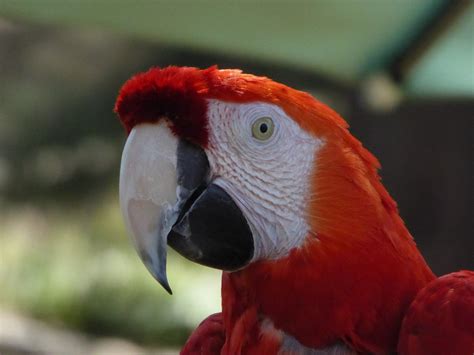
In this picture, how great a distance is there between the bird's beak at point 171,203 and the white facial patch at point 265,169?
0.10 ft

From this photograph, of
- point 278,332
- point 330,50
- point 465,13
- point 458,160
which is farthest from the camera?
point 458,160

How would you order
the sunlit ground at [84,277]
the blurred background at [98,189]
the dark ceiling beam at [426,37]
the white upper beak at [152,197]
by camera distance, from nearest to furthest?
1. the white upper beak at [152,197]
2. the dark ceiling beam at [426,37]
3. the blurred background at [98,189]
4. the sunlit ground at [84,277]

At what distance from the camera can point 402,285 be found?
1.16 m

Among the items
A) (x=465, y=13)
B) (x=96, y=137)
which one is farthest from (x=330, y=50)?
(x=96, y=137)

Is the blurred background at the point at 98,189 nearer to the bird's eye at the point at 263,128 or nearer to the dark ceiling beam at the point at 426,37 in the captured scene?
the dark ceiling beam at the point at 426,37

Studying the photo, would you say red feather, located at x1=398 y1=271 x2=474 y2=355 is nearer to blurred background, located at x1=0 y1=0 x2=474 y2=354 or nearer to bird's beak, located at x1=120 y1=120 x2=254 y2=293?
bird's beak, located at x1=120 y1=120 x2=254 y2=293

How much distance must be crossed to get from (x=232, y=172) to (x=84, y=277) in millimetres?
3792

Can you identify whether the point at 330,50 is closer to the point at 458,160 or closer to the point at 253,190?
the point at 253,190

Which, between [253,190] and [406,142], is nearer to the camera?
[253,190]

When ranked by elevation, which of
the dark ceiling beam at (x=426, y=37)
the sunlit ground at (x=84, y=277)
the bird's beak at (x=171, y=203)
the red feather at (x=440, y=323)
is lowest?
the sunlit ground at (x=84, y=277)

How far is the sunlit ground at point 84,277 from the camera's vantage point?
4.54 metres

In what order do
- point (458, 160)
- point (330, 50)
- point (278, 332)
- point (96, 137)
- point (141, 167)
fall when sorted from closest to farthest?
point (141, 167) → point (278, 332) → point (330, 50) → point (458, 160) → point (96, 137)

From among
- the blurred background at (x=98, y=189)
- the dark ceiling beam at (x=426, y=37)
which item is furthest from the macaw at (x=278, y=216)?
the blurred background at (x=98, y=189)

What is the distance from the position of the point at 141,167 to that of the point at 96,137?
369cm
